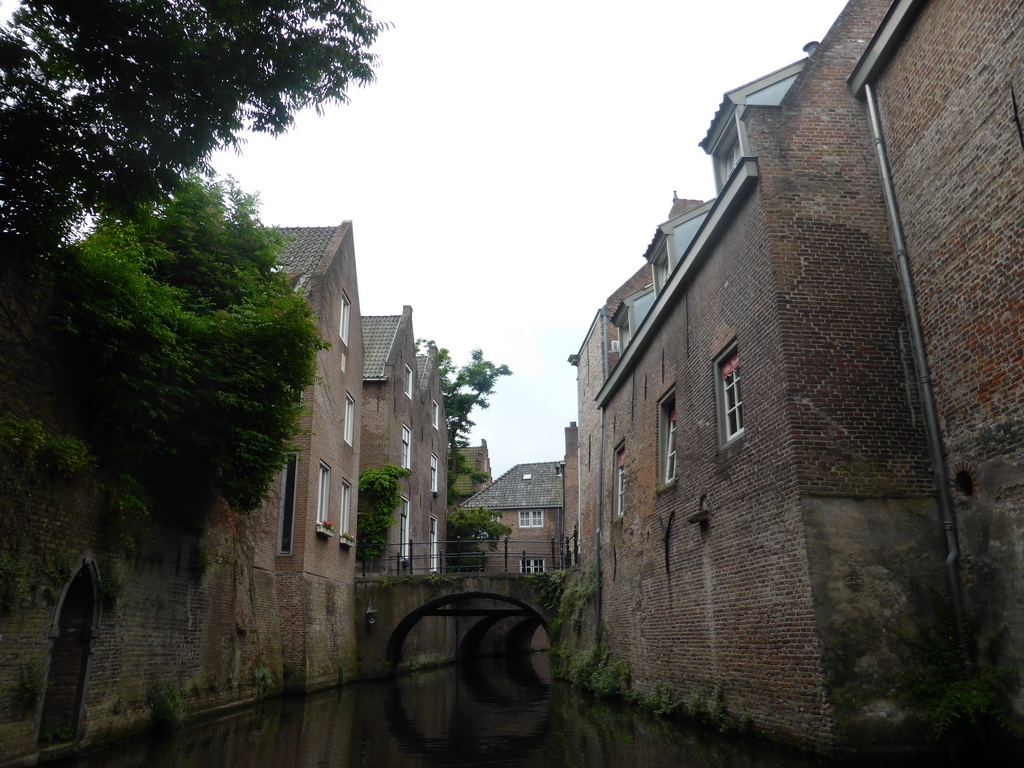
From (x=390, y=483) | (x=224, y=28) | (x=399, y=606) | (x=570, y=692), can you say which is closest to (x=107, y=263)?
(x=224, y=28)

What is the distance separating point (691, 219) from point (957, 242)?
6.64 m

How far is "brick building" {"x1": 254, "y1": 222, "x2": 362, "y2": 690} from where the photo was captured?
16.5 meters

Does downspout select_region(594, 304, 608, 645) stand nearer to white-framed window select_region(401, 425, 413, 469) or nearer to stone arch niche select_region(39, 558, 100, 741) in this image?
white-framed window select_region(401, 425, 413, 469)

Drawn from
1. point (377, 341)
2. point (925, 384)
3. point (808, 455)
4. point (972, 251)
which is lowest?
point (808, 455)

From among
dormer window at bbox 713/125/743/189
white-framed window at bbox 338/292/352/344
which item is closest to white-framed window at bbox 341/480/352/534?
white-framed window at bbox 338/292/352/344

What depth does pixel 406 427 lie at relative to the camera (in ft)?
90.1

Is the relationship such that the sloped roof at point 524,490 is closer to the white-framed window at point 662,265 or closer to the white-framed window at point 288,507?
the white-framed window at point 288,507

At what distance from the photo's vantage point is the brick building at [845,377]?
7199mm

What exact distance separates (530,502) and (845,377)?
40.6m

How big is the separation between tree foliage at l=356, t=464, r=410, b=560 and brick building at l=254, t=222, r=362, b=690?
1737mm

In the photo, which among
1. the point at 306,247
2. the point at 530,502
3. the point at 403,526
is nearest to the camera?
the point at 306,247

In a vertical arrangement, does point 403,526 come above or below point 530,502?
below

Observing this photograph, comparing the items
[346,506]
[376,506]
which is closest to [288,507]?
[346,506]

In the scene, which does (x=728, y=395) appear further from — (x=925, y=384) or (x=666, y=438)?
(x=666, y=438)
